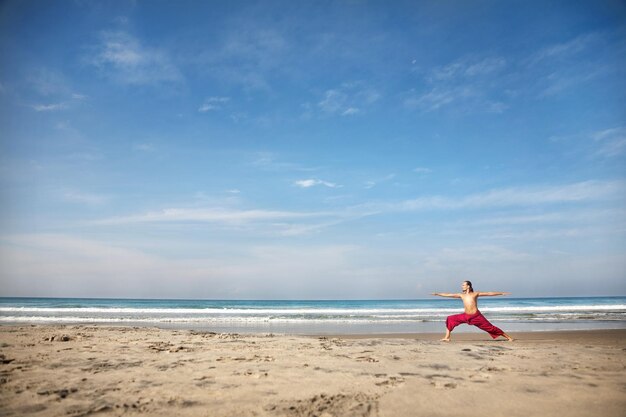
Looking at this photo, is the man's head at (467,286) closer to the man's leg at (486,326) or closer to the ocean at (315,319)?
the man's leg at (486,326)

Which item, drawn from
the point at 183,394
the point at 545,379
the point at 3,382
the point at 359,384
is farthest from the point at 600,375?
the point at 3,382

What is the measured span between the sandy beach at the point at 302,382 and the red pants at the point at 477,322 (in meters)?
2.84

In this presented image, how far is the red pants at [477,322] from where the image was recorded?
→ 32.6 ft

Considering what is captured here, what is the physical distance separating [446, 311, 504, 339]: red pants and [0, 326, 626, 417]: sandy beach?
2836 millimetres

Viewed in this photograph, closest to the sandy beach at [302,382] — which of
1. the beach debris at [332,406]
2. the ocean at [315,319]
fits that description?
the beach debris at [332,406]

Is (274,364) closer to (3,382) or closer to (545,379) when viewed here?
(3,382)

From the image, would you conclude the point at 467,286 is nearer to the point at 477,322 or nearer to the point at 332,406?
the point at 477,322

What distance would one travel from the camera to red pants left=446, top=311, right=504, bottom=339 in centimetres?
995

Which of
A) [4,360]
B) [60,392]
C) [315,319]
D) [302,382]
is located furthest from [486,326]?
[315,319]

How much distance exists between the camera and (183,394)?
406 cm

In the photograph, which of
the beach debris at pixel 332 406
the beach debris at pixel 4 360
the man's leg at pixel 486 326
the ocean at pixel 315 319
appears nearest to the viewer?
the beach debris at pixel 332 406

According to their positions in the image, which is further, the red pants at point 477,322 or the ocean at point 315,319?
the ocean at point 315,319

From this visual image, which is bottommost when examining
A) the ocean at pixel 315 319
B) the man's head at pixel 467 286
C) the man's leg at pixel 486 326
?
the ocean at pixel 315 319

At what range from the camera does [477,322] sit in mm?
10031
